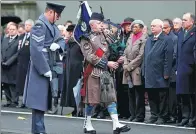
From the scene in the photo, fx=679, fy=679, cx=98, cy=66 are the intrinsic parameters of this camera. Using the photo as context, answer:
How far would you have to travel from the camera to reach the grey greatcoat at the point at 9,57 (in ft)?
53.7

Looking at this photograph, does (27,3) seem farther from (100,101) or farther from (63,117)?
(100,101)

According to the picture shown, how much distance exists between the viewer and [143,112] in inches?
531

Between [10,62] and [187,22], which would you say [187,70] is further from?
[10,62]

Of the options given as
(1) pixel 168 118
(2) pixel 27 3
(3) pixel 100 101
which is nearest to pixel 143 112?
(1) pixel 168 118

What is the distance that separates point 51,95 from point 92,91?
873 millimetres

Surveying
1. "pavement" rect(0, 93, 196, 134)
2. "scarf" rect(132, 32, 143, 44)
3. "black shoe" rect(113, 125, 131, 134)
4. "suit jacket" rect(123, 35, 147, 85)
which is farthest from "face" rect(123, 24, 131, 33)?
"black shoe" rect(113, 125, 131, 134)

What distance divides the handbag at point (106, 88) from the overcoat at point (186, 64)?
1994 millimetres

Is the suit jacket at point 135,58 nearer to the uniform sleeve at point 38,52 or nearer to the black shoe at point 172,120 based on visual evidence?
the black shoe at point 172,120

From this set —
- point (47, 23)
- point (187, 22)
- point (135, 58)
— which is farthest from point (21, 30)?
point (47, 23)

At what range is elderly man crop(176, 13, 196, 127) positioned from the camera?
12547mm

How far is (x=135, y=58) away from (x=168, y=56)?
683 mm

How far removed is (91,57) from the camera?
11008mm

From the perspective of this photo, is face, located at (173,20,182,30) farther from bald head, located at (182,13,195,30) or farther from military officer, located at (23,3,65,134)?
military officer, located at (23,3,65,134)

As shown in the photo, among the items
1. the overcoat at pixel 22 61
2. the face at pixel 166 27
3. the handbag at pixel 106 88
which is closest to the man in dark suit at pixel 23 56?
the overcoat at pixel 22 61
